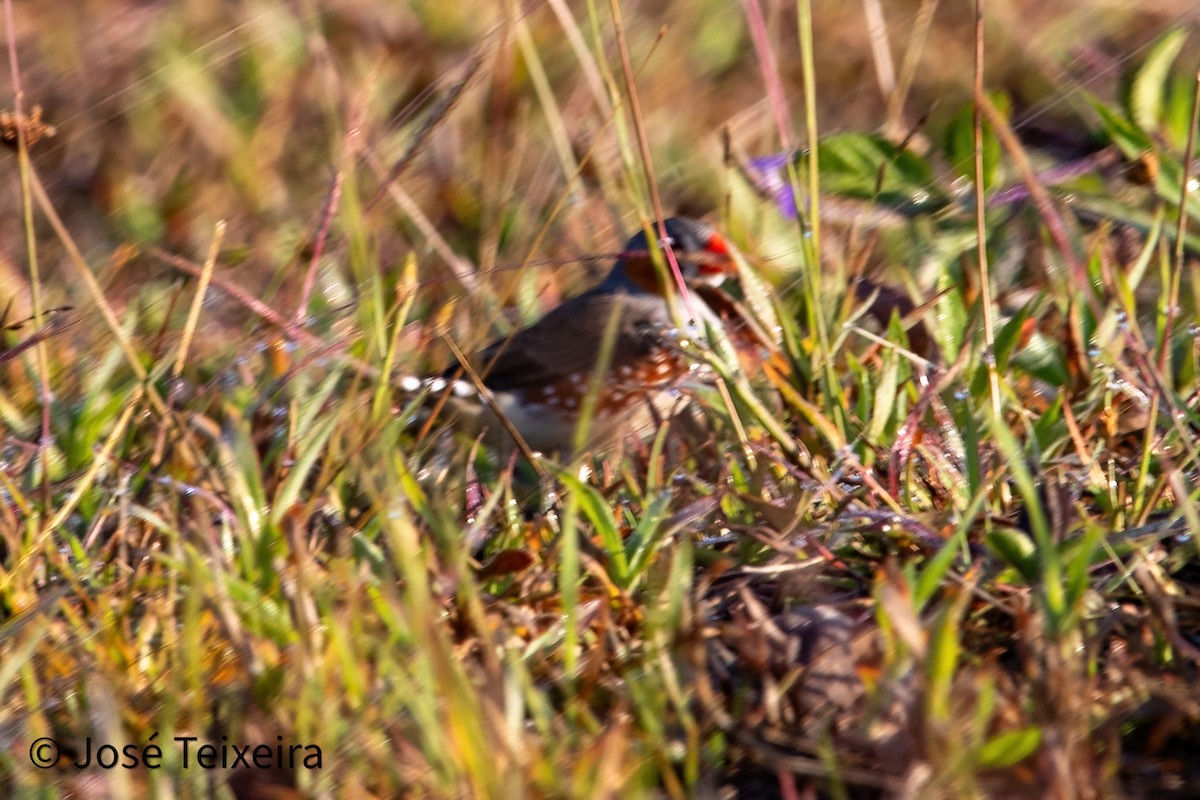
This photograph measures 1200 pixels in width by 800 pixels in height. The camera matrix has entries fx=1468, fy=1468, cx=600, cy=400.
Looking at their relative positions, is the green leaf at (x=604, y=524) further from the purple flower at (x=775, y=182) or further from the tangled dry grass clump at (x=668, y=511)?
the purple flower at (x=775, y=182)

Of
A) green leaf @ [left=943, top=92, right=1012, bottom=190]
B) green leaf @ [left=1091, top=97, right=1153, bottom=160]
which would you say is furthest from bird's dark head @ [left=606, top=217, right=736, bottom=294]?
green leaf @ [left=1091, top=97, right=1153, bottom=160]

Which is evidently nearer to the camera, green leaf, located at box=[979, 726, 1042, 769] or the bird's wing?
green leaf, located at box=[979, 726, 1042, 769]

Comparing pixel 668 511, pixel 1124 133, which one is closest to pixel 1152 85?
pixel 1124 133

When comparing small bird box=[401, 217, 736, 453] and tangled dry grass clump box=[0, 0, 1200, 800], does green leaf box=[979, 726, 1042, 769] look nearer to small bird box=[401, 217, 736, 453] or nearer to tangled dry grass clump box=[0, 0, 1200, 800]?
tangled dry grass clump box=[0, 0, 1200, 800]

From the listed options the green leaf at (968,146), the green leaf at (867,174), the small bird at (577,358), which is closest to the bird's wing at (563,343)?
the small bird at (577,358)

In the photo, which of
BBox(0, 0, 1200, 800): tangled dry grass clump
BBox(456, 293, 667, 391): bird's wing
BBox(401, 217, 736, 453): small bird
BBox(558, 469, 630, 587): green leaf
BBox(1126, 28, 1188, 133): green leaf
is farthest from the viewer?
BBox(456, 293, 667, 391): bird's wing
